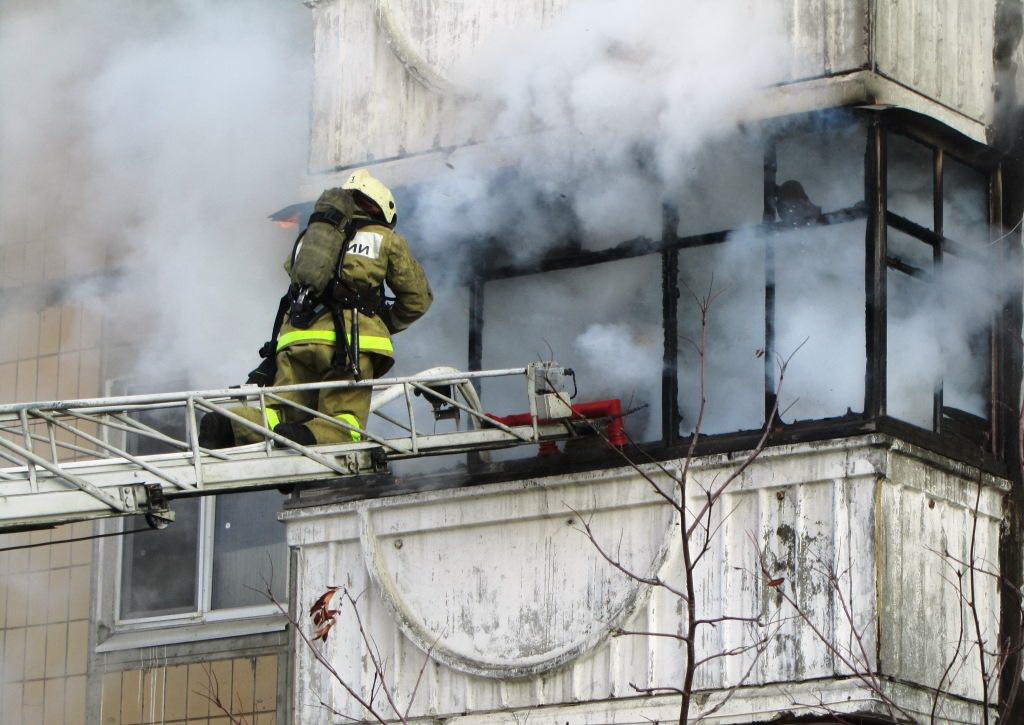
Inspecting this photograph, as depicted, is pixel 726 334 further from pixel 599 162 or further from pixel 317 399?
pixel 317 399

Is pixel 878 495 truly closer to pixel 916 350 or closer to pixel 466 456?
pixel 916 350

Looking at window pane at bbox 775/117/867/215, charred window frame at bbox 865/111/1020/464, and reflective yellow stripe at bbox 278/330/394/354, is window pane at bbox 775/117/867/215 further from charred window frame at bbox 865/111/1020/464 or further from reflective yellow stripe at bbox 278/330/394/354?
reflective yellow stripe at bbox 278/330/394/354

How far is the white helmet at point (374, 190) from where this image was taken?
34.4ft

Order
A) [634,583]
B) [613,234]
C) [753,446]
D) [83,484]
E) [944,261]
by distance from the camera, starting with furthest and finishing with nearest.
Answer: [613,234]
[944,261]
[634,583]
[753,446]
[83,484]

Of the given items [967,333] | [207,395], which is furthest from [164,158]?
[967,333]

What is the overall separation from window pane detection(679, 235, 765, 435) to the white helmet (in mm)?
1504

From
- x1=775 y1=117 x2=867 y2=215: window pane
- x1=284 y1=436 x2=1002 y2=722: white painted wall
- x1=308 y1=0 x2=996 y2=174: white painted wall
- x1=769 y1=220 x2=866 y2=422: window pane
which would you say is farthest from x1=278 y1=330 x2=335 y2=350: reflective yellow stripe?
x1=775 y1=117 x2=867 y2=215: window pane

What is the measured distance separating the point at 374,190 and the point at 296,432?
1.40 m

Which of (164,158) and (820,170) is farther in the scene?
(164,158)

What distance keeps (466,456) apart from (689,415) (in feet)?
4.25

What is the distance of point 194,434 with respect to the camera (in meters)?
9.41

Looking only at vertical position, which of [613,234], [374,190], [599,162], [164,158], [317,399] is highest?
[164,158]

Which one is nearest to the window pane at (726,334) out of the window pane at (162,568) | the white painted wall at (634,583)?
the white painted wall at (634,583)

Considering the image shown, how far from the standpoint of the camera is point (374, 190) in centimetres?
1052
